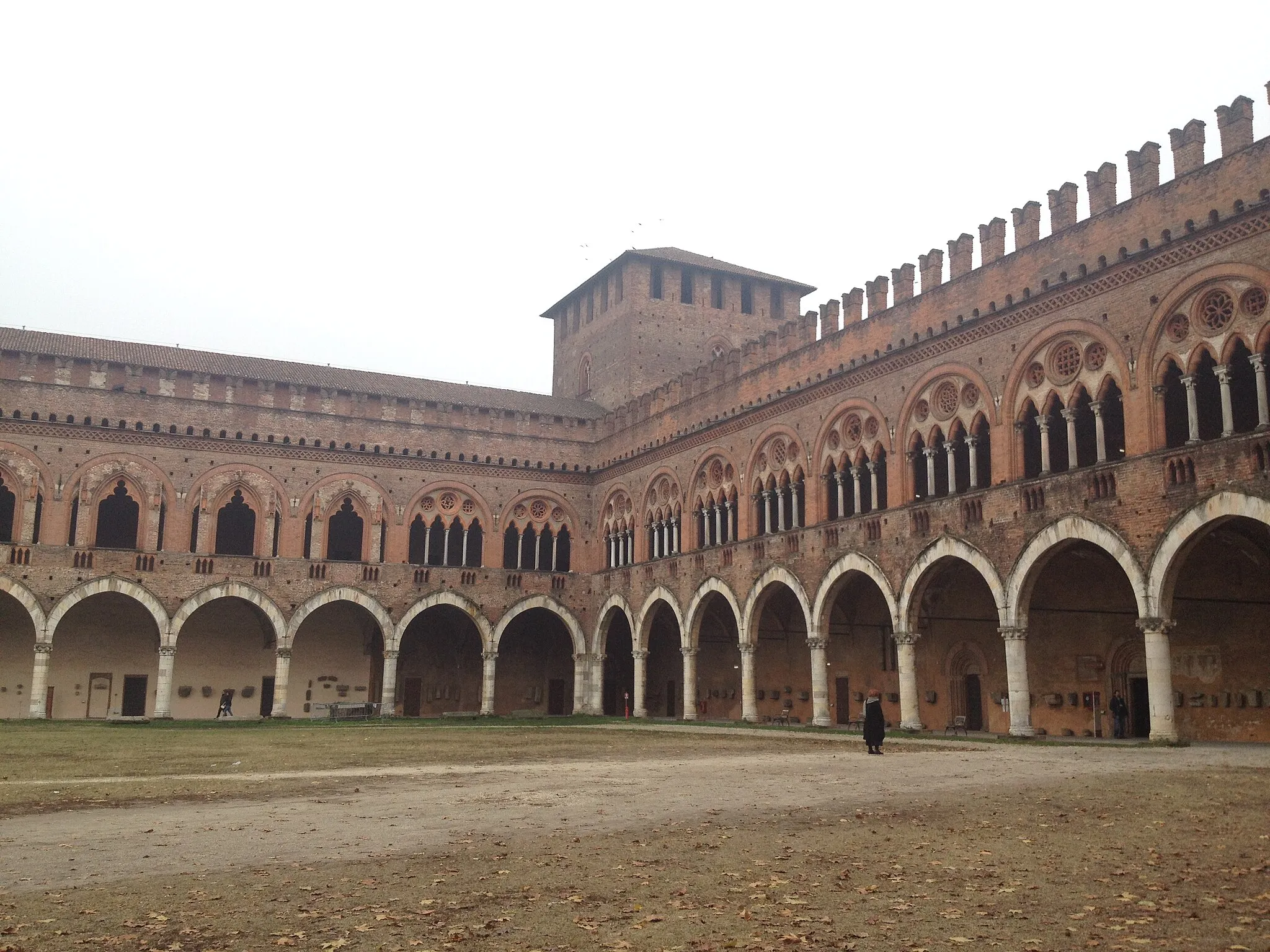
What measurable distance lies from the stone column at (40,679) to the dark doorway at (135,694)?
124 inches

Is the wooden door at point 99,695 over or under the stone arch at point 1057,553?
under

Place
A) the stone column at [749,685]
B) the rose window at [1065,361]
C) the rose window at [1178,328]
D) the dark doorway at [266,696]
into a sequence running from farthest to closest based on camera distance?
the dark doorway at [266,696] < the stone column at [749,685] < the rose window at [1065,361] < the rose window at [1178,328]

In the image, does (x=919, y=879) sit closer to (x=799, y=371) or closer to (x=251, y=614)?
(x=799, y=371)

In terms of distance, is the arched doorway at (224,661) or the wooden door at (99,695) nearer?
the wooden door at (99,695)

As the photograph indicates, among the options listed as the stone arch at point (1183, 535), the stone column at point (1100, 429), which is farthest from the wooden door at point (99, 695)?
the stone arch at point (1183, 535)

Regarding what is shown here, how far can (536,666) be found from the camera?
4422 cm

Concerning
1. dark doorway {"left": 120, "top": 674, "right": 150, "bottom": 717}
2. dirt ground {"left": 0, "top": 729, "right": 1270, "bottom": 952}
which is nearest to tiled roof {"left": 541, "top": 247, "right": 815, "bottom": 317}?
dark doorway {"left": 120, "top": 674, "right": 150, "bottom": 717}

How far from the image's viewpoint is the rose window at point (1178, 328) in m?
21.2

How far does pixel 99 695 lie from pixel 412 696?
10275 mm

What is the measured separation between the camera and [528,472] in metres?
42.7

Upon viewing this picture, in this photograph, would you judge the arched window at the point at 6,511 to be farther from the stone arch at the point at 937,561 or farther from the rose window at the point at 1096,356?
the rose window at the point at 1096,356

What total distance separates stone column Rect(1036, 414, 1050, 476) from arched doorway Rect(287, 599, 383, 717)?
79.7 feet

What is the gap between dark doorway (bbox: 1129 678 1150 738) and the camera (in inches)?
983

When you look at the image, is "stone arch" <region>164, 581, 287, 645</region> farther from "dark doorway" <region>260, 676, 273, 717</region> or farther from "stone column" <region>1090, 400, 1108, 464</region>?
"stone column" <region>1090, 400, 1108, 464</region>
